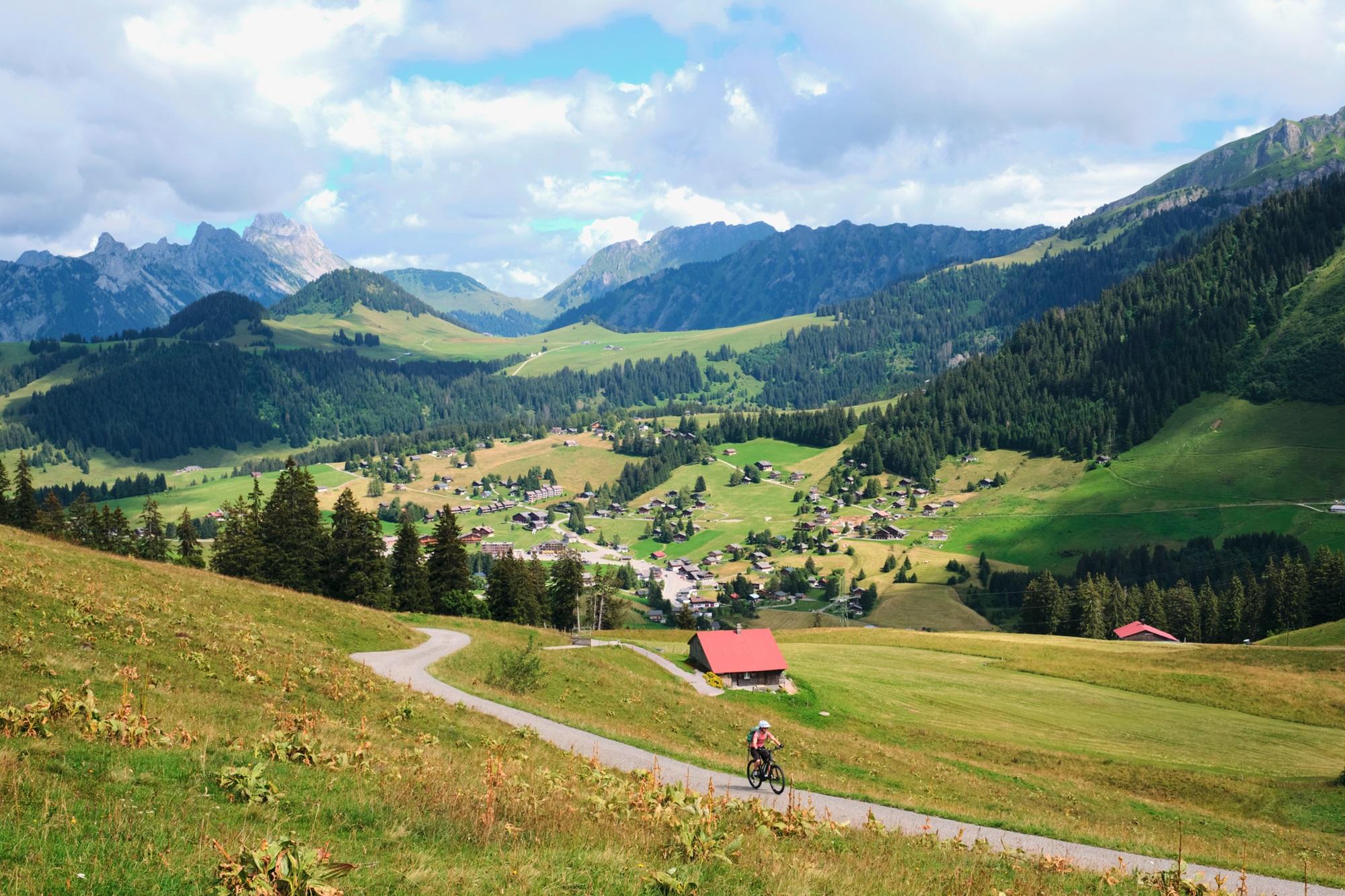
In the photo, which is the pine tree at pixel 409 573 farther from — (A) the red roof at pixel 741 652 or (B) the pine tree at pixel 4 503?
(B) the pine tree at pixel 4 503

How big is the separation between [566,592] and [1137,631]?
89.3 meters

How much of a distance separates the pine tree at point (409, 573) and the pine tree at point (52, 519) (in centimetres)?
3837

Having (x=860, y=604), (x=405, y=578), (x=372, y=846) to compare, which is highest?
(x=372, y=846)

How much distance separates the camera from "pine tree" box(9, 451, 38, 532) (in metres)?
96.8

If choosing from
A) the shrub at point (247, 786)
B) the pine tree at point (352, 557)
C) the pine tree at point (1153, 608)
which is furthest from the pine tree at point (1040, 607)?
the shrub at point (247, 786)

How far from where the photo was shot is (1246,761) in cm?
5203

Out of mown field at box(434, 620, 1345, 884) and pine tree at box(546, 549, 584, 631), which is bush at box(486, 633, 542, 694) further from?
pine tree at box(546, 549, 584, 631)

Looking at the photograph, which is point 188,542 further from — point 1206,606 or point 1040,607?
point 1206,606

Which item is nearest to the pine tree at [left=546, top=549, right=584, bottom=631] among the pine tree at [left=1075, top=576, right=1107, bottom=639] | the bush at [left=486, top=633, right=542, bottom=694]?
the bush at [left=486, top=633, right=542, bottom=694]

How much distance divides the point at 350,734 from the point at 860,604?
180 meters

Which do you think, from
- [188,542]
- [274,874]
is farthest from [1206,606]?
[274,874]

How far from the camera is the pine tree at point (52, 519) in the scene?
98.1 meters

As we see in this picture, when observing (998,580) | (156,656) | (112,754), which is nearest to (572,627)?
(156,656)

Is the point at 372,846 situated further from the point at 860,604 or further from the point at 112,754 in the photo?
the point at 860,604
